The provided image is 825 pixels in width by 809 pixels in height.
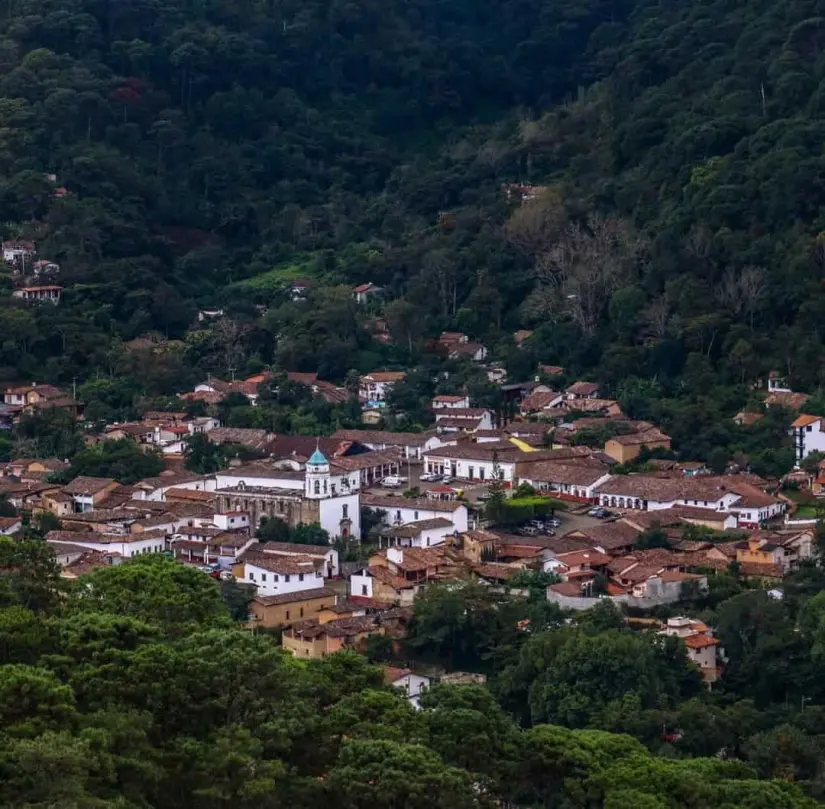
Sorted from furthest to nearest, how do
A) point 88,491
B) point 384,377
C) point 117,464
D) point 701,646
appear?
point 384,377 < point 117,464 < point 88,491 < point 701,646

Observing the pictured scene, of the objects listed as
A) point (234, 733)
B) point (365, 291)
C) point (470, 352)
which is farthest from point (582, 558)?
point (365, 291)

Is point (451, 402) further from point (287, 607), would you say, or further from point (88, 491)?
point (287, 607)

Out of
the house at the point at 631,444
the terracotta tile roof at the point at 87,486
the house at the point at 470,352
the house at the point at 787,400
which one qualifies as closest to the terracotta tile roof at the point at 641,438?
the house at the point at 631,444

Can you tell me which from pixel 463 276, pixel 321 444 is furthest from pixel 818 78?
pixel 321 444

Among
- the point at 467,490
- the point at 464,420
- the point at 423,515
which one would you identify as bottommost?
the point at 423,515

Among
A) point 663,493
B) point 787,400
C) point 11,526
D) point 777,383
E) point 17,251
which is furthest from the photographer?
point 17,251

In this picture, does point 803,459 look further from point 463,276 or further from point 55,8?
point 55,8

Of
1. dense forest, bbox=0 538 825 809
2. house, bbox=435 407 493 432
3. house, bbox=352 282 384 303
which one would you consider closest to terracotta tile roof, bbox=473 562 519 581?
dense forest, bbox=0 538 825 809

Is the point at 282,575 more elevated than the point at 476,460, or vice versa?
the point at 476,460
